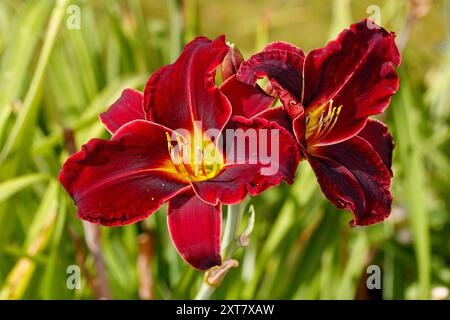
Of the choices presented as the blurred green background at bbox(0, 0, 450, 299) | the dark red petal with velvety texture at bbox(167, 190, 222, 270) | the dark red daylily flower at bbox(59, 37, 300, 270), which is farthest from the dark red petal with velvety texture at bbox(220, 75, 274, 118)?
the blurred green background at bbox(0, 0, 450, 299)

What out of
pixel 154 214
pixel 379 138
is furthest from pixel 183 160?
pixel 154 214

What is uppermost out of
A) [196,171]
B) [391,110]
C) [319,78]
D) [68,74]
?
[68,74]

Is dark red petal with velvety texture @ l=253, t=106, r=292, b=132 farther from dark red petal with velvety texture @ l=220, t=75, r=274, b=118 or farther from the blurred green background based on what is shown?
the blurred green background

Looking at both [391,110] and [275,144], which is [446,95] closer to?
[391,110]

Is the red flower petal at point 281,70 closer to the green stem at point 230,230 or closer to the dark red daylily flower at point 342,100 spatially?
the dark red daylily flower at point 342,100

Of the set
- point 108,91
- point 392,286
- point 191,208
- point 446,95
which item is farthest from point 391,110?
point 191,208
